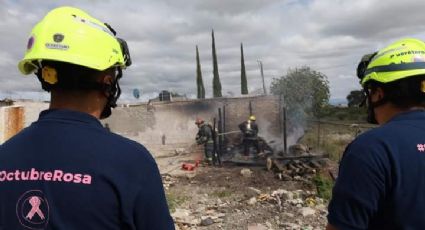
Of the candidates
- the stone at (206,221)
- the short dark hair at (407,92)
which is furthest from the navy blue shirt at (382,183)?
the stone at (206,221)

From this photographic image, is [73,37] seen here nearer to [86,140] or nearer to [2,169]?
[86,140]

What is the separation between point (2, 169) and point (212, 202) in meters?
8.25

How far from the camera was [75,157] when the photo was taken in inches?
52.4

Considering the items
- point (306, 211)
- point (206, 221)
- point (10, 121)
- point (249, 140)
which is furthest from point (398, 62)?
point (249, 140)

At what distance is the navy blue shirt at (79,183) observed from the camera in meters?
1.31

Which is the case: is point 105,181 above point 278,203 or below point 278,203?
above

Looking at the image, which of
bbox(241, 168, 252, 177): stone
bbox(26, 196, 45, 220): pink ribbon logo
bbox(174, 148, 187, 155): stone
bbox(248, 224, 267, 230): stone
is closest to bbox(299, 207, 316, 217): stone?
bbox(248, 224, 267, 230): stone

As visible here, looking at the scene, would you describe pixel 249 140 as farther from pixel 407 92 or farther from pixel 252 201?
pixel 407 92

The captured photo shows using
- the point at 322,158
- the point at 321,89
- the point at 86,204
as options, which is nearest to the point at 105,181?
the point at 86,204

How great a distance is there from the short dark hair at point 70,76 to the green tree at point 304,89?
28720 millimetres

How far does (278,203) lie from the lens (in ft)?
28.7

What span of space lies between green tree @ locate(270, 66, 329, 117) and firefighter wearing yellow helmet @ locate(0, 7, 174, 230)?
2871cm

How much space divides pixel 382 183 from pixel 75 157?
1.14m

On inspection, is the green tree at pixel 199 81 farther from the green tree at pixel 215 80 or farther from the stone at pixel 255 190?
the stone at pixel 255 190
